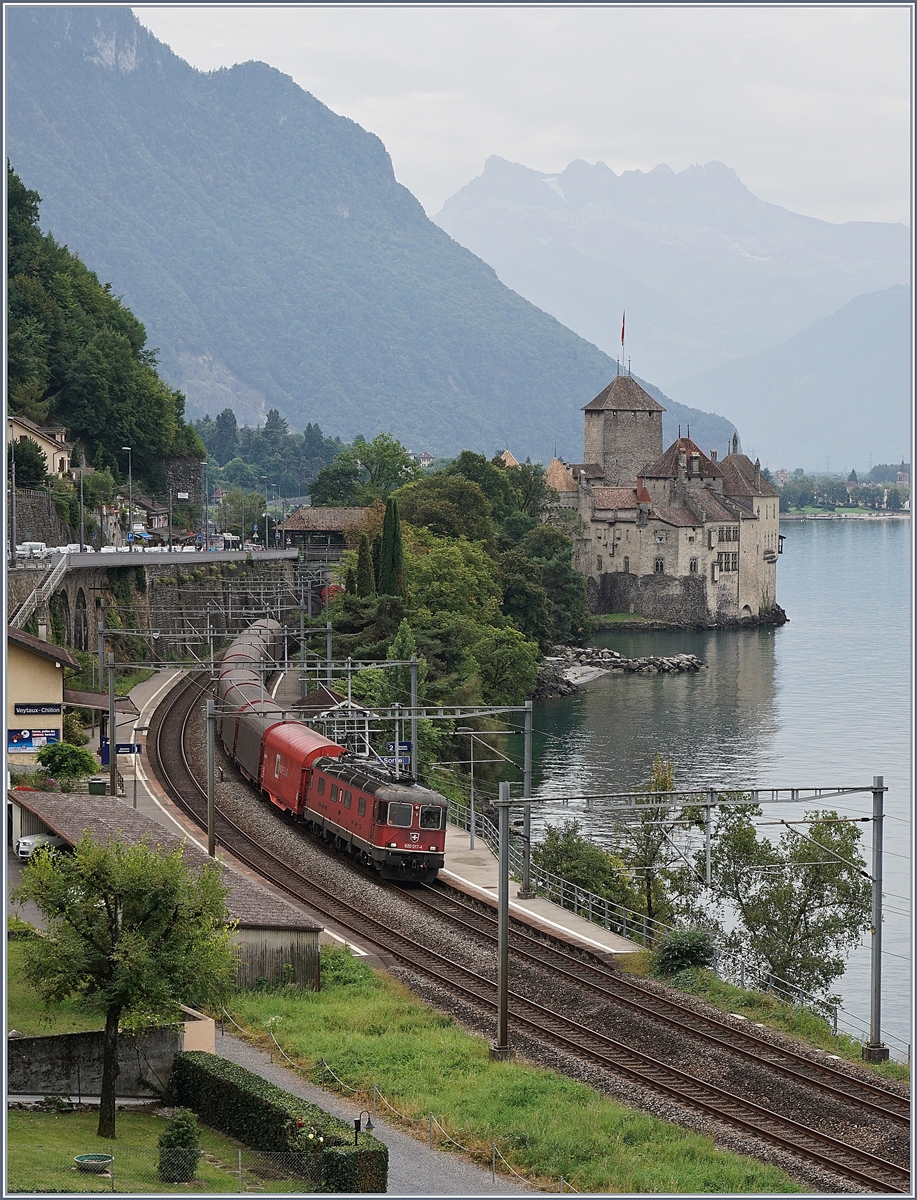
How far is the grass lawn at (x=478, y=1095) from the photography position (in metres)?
21.9

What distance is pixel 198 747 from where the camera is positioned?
58312mm

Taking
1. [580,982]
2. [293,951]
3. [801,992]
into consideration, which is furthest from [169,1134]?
[801,992]

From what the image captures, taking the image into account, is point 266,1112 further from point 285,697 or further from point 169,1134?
point 285,697

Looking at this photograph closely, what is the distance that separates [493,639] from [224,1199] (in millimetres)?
64610

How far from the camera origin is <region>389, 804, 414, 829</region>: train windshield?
3862 centimetres

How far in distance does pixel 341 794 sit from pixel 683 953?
11.4m

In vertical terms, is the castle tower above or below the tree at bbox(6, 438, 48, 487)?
above

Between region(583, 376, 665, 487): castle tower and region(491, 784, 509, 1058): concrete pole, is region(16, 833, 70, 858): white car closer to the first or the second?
region(491, 784, 509, 1058): concrete pole

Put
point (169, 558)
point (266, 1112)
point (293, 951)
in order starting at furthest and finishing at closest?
point (169, 558)
point (293, 951)
point (266, 1112)

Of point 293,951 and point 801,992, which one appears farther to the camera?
point 801,992

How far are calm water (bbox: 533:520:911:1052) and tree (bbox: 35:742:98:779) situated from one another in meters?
16.7

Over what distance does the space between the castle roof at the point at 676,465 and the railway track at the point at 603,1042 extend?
110123mm

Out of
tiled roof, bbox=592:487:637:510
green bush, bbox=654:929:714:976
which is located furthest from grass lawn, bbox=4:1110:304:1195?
tiled roof, bbox=592:487:637:510

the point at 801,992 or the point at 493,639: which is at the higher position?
the point at 493,639
